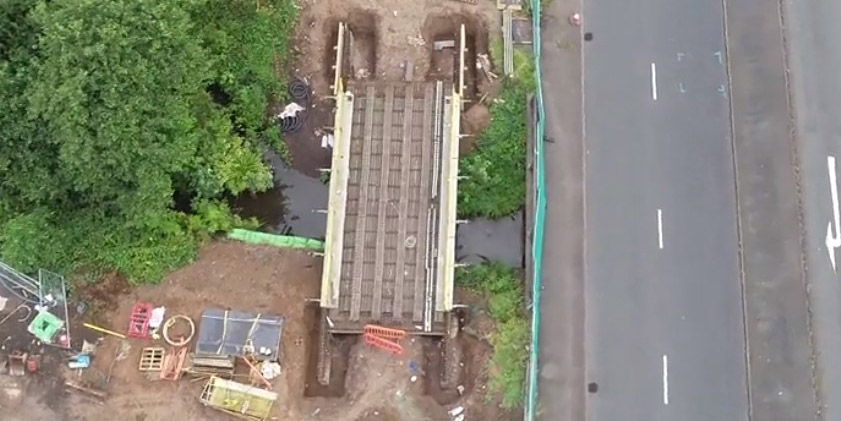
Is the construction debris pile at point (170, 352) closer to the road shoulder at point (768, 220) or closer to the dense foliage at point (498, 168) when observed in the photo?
the dense foliage at point (498, 168)

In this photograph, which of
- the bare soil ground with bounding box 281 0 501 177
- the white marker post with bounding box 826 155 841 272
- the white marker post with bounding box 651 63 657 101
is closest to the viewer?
the white marker post with bounding box 826 155 841 272

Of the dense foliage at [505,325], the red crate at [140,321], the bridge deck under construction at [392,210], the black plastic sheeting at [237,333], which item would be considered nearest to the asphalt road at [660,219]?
the dense foliage at [505,325]

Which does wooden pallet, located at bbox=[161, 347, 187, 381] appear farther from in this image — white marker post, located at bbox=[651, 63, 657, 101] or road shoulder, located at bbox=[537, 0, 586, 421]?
white marker post, located at bbox=[651, 63, 657, 101]

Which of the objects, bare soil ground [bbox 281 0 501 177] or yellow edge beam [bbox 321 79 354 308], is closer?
yellow edge beam [bbox 321 79 354 308]

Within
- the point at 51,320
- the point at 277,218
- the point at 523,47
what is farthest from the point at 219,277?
the point at 523,47

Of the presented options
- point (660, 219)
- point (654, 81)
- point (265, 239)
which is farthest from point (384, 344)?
point (654, 81)

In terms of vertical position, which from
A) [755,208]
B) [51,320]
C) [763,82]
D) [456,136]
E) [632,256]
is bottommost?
[51,320]

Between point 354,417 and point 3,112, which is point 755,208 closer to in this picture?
point 354,417

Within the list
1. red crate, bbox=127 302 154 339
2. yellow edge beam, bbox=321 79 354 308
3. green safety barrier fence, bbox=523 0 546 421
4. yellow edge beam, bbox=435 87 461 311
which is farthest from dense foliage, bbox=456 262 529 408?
red crate, bbox=127 302 154 339
